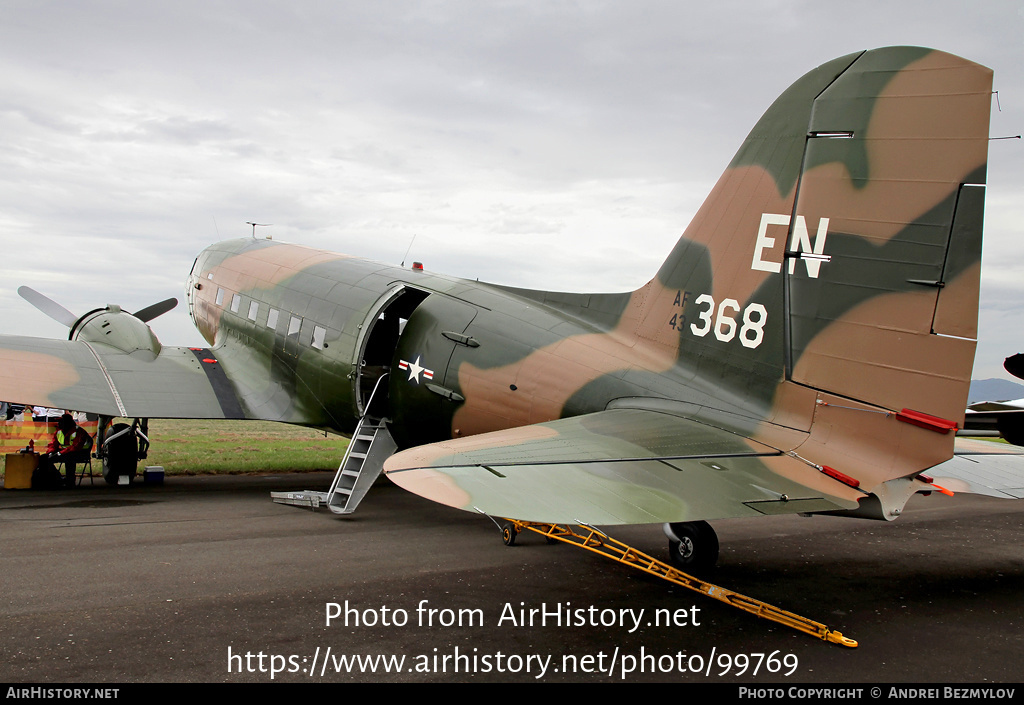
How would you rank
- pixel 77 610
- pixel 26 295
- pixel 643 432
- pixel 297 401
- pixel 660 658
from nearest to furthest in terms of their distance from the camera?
pixel 660 658 → pixel 77 610 → pixel 643 432 → pixel 297 401 → pixel 26 295

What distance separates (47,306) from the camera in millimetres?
19375

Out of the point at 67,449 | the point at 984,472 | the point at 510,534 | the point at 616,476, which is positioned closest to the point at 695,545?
the point at 510,534

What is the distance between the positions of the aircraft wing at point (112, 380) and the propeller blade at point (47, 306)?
2.46 metres

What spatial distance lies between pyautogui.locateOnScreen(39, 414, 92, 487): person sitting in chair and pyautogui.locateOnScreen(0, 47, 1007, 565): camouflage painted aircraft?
8.95 metres

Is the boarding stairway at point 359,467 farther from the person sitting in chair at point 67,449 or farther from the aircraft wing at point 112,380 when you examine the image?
the person sitting in chair at point 67,449

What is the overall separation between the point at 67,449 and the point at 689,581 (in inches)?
534

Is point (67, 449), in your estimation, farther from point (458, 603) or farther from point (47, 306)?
point (458, 603)

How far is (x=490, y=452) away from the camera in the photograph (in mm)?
6238

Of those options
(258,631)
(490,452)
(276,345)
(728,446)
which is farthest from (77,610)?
(276,345)

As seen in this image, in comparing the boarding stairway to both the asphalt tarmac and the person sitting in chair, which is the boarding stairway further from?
the person sitting in chair

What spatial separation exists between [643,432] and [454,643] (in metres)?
2.73

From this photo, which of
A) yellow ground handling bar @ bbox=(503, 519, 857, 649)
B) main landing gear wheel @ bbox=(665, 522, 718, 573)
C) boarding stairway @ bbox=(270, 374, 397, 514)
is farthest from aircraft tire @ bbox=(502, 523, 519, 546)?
boarding stairway @ bbox=(270, 374, 397, 514)

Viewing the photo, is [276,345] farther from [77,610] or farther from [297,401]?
[77,610]

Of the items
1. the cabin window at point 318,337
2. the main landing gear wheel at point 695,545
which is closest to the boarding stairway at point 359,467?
the cabin window at point 318,337
